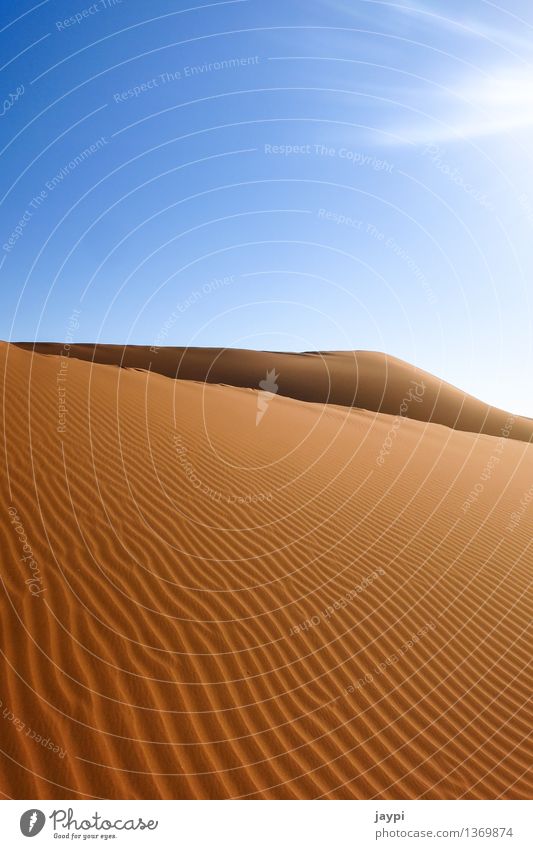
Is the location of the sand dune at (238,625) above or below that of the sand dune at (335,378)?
below

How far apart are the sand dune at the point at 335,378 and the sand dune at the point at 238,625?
116 ft

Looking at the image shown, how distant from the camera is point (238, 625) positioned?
5.52 metres

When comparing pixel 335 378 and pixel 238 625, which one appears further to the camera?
pixel 335 378

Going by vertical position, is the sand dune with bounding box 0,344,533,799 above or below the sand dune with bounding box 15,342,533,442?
below

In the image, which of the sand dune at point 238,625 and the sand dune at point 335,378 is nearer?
the sand dune at point 238,625

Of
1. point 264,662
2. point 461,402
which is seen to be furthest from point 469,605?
point 461,402

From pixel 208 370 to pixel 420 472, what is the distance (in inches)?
1599

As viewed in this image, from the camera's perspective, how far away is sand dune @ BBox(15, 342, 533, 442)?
1892 inches

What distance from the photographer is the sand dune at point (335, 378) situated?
158ft

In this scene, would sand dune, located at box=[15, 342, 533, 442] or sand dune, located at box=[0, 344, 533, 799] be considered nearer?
sand dune, located at box=[0, 344, 533, 799]

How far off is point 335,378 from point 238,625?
48.5m

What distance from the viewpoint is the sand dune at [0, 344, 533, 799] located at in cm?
386

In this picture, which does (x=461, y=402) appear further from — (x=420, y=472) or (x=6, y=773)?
(x=6, y=773)

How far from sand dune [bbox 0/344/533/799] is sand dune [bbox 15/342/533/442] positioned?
35.4 meters
